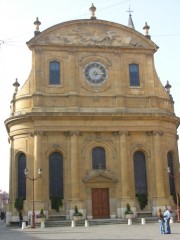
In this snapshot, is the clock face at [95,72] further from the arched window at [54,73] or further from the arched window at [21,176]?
the arched window at [21,176]

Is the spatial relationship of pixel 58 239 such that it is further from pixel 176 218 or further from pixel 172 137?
pixel 172 137

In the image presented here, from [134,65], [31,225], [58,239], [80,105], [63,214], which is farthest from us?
[134,65]

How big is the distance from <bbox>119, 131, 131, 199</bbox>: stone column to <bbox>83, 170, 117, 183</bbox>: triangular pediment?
2.88 ft

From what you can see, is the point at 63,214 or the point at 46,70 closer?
the point at 63,214

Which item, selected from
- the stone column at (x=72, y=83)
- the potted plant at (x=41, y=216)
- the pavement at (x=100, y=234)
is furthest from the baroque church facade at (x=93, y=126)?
the pavement at (x=100, y=234)

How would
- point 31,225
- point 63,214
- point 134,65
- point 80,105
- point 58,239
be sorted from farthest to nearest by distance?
point 134,65 < point 80,105 < point 63,214 < point 31,225 < point 58,239

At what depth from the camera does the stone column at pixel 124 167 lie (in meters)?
34.2

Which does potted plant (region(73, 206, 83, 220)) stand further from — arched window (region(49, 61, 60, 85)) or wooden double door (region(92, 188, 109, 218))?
arched window (region(49, 61, 60, 85))

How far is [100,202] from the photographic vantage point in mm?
34531

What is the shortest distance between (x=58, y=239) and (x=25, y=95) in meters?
19.1

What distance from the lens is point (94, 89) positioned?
3700cm

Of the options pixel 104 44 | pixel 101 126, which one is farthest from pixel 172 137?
pixel 104 44

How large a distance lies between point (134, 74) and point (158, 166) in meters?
9.21

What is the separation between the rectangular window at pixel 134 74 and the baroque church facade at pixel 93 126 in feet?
0.31
